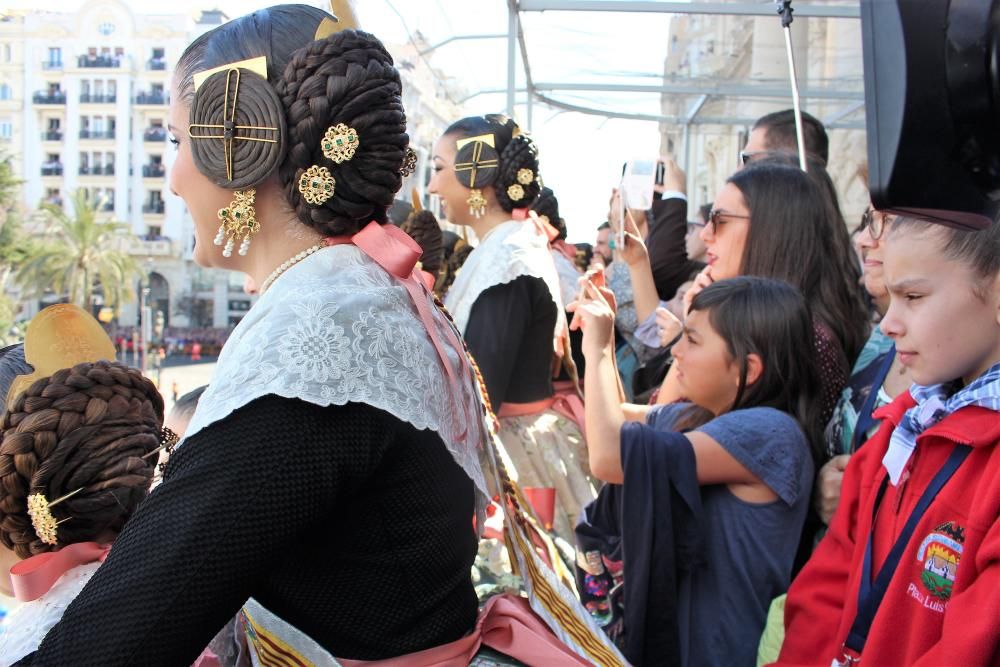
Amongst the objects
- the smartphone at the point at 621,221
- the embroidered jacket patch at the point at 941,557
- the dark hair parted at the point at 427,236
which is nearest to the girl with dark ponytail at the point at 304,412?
the embroidered jacket patch at the point at 941,557

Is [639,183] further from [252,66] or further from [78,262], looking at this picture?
[78,262]

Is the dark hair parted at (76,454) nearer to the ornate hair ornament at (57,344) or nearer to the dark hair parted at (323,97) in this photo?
the ornate hair ornament at (57,344)

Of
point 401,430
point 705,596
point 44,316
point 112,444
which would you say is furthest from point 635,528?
point 44,316

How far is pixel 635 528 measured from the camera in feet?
6.84

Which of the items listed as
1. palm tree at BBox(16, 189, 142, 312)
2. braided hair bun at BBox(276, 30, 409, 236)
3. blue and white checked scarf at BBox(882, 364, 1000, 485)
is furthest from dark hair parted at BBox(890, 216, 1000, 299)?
palm tree at BBox(16, 189, 142, 312)

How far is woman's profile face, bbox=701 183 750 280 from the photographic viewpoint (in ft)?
8.87

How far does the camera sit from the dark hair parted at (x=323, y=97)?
50.2 inches

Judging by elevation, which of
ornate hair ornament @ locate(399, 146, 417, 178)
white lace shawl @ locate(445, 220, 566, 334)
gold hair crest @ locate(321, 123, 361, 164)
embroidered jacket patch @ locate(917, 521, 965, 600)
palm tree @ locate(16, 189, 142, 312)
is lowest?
palm tree @ locate(16, 189, 142, 312)

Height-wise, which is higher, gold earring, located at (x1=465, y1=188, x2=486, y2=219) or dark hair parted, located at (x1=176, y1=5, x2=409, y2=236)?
dark hair parted, located at (x1=176, y1=5, x2=409, y2=236)

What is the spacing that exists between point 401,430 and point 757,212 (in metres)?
1.79

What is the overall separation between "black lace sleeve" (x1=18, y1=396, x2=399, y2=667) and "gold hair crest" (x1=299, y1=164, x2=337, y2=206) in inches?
13.7

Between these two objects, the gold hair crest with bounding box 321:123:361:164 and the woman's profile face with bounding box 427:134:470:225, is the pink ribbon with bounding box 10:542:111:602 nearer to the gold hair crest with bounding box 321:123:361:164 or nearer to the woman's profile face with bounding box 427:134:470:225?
the gold hair crest with bounding box 321:123:361:164

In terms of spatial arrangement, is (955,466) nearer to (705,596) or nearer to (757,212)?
(705,596)

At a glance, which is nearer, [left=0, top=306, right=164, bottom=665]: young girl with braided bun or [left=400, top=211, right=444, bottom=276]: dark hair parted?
[left=0, top=306, right=164, bottom=665]: young girl with braided bun
